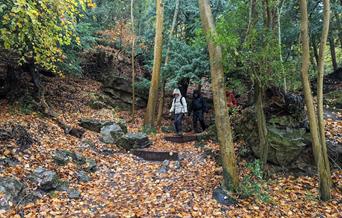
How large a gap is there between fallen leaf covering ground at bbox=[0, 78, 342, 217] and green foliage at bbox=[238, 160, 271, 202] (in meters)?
0.14

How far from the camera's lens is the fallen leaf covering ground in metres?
5.58

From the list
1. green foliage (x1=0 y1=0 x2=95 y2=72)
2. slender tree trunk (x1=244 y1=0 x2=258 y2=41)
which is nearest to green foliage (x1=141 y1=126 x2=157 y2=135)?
slender tree trunk (x1=244 y1=0 x2=258 y2=41)

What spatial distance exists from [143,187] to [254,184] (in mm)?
2511

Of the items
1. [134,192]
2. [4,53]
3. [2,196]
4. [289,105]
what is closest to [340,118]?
[289,105]

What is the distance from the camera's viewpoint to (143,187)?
6.83 m

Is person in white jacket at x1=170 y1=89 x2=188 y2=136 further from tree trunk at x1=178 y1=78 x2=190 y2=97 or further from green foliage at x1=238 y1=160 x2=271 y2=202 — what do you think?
green foliage at x1=238 y1=160 x2=271 y2=202

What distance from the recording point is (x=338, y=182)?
6.94 meters

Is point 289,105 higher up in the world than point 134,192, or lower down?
higher up

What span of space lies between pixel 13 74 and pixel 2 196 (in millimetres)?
6994

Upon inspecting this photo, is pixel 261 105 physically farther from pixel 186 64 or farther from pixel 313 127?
pixel 186 64

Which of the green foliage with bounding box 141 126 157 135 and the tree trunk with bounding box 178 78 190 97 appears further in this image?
the tree trunk with bounding box 178 78 190 97

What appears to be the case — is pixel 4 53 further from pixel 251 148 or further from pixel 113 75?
pixel 251 148

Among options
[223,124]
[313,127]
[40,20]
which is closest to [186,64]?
[223,124]

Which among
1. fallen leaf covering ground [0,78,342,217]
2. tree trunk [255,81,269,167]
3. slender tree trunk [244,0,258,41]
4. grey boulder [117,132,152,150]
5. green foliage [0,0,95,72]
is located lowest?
fallen leaf covering ground [0,78,342,217]
